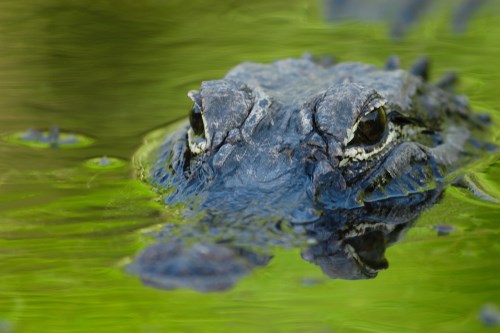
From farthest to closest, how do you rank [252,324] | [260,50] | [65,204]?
[260,50] < [65,204] < [252,324]

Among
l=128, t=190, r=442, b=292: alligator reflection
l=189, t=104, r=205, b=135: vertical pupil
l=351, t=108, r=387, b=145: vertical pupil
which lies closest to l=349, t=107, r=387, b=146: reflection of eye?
l=351, t=108, r=387, b=145: vertical pupil

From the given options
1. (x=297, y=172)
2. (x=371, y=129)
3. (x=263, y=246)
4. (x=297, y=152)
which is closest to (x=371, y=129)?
(x=371, y=129)

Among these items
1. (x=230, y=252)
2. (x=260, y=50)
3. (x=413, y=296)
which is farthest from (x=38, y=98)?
(x=413, y=296)

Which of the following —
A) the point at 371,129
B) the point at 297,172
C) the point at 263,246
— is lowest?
the point at 263,246

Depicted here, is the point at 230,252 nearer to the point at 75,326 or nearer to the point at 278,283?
the point at 278,283

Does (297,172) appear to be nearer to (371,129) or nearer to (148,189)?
(371,129)

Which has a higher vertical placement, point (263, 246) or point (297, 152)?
point (297, 152)

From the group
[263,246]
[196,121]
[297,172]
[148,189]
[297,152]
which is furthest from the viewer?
[148,189]
